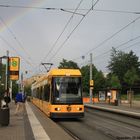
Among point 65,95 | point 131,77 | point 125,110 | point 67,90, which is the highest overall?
point 131,77

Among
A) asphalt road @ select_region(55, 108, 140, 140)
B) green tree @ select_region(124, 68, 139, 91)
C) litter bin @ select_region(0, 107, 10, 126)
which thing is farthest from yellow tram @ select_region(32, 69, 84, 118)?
green tree @ select_region(124, 68, 139, 91)

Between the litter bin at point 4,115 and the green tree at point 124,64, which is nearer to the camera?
the litter bin at point 4,115

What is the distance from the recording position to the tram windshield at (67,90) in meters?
26.2

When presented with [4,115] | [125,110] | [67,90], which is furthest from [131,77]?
[4,115]

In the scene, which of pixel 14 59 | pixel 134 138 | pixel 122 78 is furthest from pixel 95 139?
pixel 122 78

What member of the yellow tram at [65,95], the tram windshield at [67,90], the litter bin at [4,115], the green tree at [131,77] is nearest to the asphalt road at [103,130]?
the yellow tram at [65,95]

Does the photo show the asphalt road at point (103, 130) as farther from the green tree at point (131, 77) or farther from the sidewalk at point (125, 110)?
the green tree at point (131, 77)

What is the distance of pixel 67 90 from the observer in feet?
86.3

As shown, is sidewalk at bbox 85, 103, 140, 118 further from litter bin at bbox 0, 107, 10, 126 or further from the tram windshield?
litter bin at bbox 0, 107, 10, 126

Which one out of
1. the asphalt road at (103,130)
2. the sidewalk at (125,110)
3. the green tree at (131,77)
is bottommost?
the asphalt road at (103,130)

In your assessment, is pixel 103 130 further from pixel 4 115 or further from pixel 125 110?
pixel 125 110

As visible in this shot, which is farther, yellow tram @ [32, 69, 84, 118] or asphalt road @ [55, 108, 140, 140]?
yellow tram @ [32, 69, 84, 118]

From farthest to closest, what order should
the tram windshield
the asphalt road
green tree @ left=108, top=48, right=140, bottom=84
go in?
green tree @ left=108, top=48, right=140, bottom=84, the tram windshield, the asphalt road

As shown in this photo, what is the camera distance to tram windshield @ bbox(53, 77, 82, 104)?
26156mm
